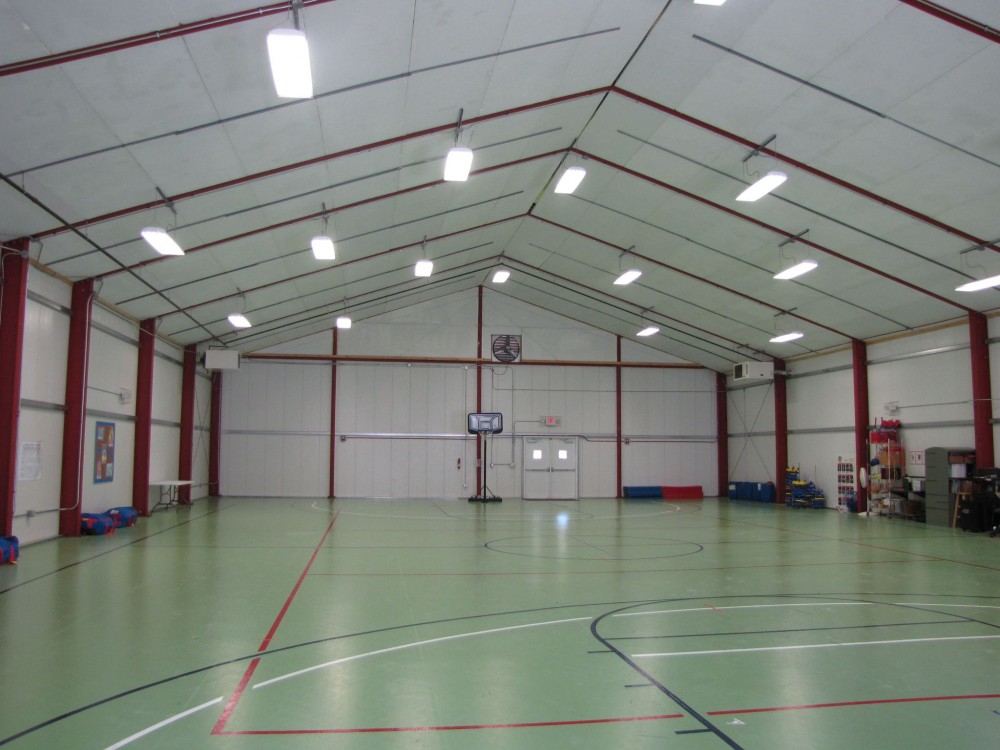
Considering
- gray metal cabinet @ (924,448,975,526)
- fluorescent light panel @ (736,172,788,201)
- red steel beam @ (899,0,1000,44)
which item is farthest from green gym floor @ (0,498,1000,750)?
red steel beam @ (899,0,1000,44)

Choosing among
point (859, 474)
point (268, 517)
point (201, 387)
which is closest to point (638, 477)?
point (859, 474)

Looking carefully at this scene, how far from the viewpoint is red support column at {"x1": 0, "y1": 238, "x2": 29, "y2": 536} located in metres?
11.5

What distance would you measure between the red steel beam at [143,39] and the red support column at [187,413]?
51.6 feet

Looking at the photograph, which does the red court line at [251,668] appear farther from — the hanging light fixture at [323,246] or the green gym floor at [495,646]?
the hanging light fixture at [323,246]

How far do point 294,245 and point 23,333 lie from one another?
18.1ft

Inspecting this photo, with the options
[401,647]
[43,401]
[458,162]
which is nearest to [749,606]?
[401,647]

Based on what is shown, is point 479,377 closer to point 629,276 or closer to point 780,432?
point 629,276

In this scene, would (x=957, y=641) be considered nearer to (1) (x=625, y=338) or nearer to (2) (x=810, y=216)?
(2) (x=810, y=216)

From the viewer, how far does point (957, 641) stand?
6.86 meters

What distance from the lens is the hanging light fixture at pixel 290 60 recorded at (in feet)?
21.6

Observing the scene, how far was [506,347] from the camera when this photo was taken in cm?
2645

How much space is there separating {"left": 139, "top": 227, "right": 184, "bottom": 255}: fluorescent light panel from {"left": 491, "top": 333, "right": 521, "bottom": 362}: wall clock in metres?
15.9

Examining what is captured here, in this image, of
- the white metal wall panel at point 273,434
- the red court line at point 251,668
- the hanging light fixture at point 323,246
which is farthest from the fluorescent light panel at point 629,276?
the white metal wall panel at point 273,434

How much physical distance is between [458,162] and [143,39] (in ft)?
14.6
